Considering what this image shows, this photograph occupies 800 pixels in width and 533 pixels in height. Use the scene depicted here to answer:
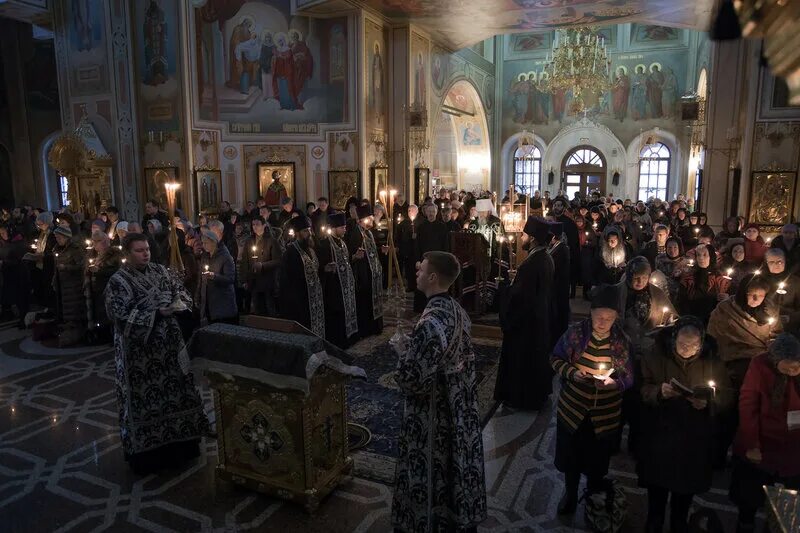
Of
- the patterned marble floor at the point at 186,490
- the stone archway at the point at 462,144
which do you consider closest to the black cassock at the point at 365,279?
the patterned marble floor at the point at 186,490

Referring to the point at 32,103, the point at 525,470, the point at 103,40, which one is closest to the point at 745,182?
the point at 525,470

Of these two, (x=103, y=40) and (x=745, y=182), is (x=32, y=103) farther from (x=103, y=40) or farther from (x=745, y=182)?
(x=745, y=182)

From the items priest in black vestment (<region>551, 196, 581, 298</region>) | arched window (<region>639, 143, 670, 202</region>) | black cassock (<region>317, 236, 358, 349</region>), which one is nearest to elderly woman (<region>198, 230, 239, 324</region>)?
black cassock (<region>317, 236, 358, 349</region>)

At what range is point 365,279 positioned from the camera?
8211 mm

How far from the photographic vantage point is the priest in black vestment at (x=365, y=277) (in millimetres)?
8195

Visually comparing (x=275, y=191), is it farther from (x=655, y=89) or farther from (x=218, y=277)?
(x=655, y=89)

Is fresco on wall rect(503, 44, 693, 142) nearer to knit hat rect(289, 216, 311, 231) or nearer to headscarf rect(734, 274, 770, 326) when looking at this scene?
knit hat rect(289, 216, 311, 231)

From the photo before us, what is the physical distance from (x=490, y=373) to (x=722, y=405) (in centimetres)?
359

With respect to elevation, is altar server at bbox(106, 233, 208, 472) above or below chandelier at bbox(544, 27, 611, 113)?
below

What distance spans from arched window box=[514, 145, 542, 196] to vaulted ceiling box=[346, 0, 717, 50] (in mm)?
9510

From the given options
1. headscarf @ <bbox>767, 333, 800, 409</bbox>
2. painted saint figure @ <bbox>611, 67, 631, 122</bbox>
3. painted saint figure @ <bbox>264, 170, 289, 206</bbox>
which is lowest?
headscarf @ <bbox>767, 333, 800, 409</bbox>

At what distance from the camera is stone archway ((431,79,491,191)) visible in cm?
2270

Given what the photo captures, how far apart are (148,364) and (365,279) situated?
3987 mm

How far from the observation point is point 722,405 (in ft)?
11.3
